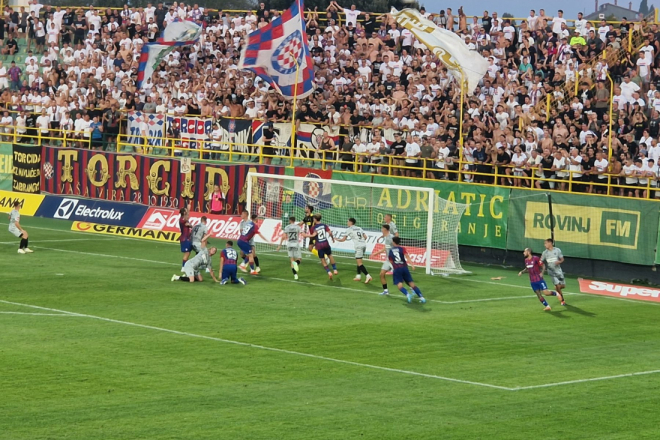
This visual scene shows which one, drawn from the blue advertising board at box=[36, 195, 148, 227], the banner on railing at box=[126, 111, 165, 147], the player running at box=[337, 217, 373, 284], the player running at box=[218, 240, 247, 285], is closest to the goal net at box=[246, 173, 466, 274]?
the player running at box=[337, 217, 373, 284]

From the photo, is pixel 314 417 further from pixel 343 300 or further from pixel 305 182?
pixel 305 182

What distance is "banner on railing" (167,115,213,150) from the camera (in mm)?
46375

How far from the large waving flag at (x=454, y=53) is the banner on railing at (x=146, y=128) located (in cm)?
1392

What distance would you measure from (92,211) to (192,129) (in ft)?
17.4

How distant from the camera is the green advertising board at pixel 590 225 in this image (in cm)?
3425

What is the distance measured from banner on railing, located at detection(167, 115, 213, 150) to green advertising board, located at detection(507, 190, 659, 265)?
1479cm

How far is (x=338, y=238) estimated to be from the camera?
127ft

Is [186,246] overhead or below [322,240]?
below

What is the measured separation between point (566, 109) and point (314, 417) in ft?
77.3

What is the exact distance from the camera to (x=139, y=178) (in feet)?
153

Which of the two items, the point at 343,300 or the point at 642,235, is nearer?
the point at 343,300

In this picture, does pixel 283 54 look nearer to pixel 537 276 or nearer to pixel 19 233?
pixel 19 233

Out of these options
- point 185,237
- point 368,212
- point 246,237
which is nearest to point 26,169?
point 368,212

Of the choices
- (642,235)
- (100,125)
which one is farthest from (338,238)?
(100,125)
